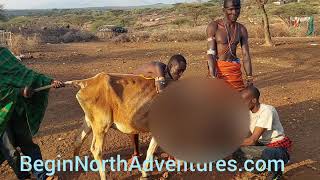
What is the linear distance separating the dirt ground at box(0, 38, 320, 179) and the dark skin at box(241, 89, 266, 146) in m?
0.51

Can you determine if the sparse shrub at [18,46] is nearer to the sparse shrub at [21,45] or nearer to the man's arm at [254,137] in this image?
the sparse shrub at [21,45]

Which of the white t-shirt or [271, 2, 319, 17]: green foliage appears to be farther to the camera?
[271, 2, 319, 17]: green foliage

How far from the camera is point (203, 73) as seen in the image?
12500 millimetres

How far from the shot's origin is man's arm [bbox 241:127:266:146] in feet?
16.8

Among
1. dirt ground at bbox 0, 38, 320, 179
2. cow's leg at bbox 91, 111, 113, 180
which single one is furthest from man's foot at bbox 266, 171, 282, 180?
cow's leg at bbox 91, 111, 113, 180

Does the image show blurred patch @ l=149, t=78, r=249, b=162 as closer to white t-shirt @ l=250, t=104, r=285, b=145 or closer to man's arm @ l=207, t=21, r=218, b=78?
white t-shirt @ l=250, t=104, r=285, b=145

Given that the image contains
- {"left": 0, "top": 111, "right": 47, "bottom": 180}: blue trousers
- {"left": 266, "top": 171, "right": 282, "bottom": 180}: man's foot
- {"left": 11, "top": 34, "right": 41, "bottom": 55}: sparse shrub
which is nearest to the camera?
{"left": 0, "top": 111, "right": 47, "bottom": 180}: blue trousers

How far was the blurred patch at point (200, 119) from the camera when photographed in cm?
463

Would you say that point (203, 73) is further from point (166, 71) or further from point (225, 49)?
point (166, 71)

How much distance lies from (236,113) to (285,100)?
477 cm

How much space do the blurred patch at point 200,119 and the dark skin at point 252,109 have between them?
9.2 inches

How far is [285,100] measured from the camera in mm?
9164

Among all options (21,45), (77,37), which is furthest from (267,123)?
(77,37)

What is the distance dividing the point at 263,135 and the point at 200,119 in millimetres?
1056
